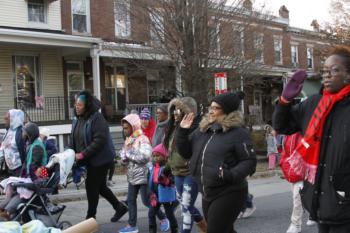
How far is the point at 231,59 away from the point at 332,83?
14.2 meters

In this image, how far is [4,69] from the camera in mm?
19375

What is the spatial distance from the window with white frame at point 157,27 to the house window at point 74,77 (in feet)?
18.0

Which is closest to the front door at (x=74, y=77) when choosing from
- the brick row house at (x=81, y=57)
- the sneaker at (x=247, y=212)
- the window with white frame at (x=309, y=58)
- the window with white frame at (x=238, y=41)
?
the brick row house at (x=81, y=57)

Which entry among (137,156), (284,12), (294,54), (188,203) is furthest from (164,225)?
(284,12)

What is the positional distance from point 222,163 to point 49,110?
53.2ft

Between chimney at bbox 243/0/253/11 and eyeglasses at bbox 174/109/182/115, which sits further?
chimney at bbox 243/0/253/11

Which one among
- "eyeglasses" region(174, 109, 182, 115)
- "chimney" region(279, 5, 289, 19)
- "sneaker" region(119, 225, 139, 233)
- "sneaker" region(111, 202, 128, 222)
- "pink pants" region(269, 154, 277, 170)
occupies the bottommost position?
"pink pants" region(269, 154, 277, 170)

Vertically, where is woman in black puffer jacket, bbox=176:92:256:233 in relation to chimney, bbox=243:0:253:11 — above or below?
below

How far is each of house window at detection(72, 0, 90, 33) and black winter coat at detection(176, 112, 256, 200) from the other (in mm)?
17796

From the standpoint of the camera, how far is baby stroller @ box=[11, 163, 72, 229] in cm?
664

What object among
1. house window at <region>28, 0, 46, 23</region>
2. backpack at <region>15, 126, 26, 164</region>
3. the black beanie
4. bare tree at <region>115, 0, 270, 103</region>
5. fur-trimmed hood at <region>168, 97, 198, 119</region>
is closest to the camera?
the black beanie

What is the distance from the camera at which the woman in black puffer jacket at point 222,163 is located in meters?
4.94

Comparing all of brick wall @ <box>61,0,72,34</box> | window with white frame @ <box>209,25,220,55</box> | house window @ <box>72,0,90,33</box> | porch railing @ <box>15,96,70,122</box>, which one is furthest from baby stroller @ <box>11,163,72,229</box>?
house window @ <box>72,0,90,33</box>

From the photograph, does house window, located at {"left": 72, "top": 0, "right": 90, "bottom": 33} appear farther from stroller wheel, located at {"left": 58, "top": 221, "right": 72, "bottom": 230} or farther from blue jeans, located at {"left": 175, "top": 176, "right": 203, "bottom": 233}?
blue jeans, located at {"left": 175, "top": 176, "right": 203, "bottom": 233}
